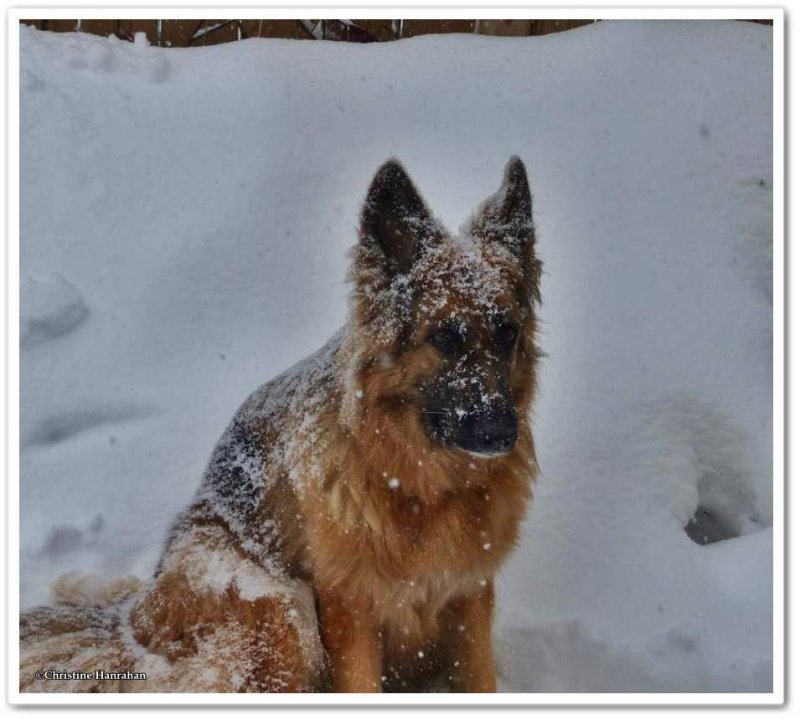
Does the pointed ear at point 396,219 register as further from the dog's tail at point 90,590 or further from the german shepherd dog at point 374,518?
the dog's tail at point 90,590

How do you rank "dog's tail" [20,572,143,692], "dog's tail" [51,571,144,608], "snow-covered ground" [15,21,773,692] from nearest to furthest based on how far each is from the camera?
1. "dog's tail" [20,572,143,692]
2. "dog's tail" [51,571,144,608]
3. "snow-covered ground" [15,21,773,692]

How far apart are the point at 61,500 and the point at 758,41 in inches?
146

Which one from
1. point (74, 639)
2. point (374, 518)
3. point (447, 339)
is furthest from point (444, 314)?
point (74, 639)

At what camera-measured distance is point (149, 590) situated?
3.17m

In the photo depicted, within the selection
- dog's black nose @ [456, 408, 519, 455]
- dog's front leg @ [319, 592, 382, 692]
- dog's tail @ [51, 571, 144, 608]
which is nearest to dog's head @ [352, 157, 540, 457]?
dog's black nose @ [456, 408, 519, 455]

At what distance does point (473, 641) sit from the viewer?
3305mm

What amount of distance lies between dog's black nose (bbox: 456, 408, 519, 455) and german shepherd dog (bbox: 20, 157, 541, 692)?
12 mm

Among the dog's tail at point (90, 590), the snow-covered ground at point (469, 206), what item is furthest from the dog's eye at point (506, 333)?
the dog's tail at point (90, 590)

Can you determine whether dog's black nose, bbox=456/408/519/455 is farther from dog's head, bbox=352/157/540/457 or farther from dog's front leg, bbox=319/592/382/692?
dog's front leg, bbox=319/592/382/692

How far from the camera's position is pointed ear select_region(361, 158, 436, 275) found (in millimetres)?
2861

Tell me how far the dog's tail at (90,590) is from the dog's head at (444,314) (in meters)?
1.28
